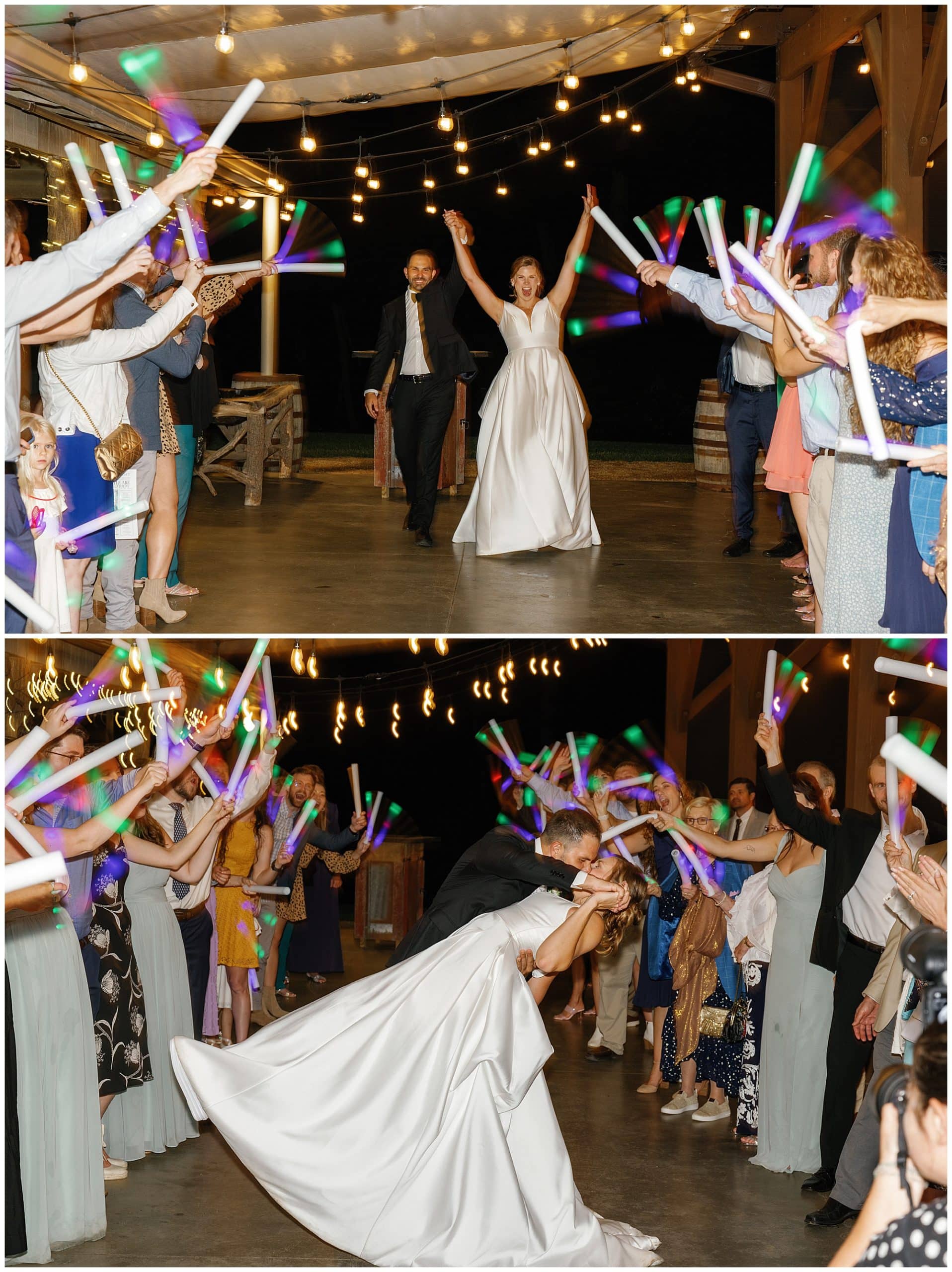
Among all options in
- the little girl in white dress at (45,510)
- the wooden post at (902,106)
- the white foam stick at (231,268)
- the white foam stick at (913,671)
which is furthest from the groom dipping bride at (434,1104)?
the wooden post at (902,106)

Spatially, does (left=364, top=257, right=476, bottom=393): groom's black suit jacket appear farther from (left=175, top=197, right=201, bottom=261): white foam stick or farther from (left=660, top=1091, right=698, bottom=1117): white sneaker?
(left=660, top=1091, right=698, bottom=1117): white sneaker

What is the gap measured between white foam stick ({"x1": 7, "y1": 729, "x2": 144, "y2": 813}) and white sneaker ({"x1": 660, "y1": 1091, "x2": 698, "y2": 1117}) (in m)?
3.01


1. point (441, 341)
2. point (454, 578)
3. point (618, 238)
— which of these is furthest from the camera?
point (441, 341)

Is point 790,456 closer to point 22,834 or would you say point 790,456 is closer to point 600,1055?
point 600,1055

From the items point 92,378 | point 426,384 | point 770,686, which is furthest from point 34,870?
point 426,384

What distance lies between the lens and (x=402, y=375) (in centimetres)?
715

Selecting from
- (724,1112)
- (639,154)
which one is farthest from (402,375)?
(639,154)

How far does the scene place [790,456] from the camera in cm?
535

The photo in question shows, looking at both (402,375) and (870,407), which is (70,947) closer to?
(870,407)

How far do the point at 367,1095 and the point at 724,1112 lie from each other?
214cm

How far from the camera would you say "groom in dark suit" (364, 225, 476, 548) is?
6.84 m

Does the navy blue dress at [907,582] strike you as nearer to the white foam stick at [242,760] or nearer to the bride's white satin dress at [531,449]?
the white foam stick at [242,760]

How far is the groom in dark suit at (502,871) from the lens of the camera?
3.52 m

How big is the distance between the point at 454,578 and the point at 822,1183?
2.91m
